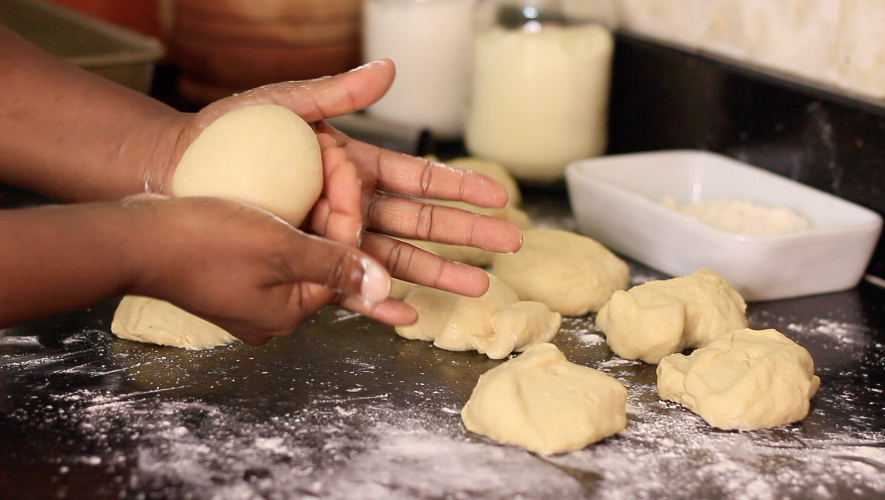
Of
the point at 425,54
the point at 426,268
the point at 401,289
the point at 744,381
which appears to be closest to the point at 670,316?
the point at 744,381

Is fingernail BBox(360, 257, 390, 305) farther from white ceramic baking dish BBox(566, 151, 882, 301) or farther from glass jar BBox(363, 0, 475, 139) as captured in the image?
glass jar BBox(363, 0, 475, 139)

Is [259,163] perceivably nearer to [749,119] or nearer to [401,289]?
[401,289]

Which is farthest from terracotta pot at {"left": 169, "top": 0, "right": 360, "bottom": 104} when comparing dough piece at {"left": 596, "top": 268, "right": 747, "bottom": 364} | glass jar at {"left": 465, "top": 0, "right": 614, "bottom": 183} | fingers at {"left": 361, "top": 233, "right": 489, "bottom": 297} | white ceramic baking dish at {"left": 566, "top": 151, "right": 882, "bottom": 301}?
dough piece at {"left": 596, "top": 268, "right": 747, "bottom": 364}

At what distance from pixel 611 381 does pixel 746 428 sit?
0.22m

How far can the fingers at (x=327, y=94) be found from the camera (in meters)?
1.44

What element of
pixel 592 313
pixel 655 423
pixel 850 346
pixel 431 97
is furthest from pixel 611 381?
pixel 431 97

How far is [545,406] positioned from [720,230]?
67cm

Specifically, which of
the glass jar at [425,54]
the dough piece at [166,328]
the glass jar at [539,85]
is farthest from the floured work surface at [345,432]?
the glass jar at [425,54]

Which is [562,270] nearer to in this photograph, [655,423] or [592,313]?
[592,313]

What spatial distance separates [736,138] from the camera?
2.16 metres

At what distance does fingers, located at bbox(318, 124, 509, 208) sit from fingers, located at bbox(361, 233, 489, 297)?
0.49 feet

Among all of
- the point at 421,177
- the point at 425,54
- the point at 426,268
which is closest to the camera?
the point at 426,268

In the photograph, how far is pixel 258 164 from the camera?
A: 1280 mm

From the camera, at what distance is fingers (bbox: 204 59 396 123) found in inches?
56.6
